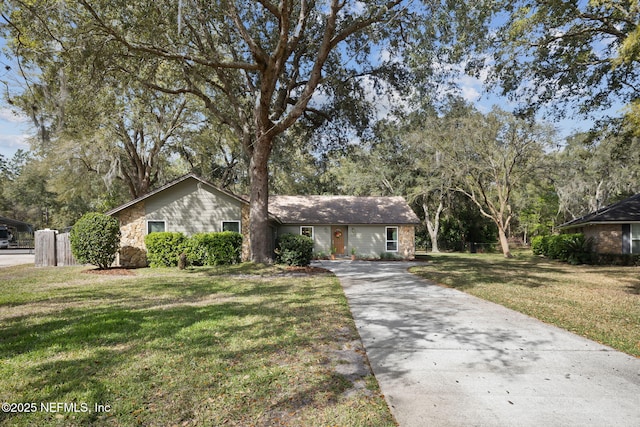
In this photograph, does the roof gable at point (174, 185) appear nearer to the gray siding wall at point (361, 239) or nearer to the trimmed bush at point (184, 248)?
the trimmed bush at point (184, 248)

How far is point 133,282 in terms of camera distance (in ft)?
33.9

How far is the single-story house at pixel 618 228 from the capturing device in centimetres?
1772

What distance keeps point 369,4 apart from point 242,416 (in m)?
12.2

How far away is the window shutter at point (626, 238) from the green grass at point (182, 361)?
739 inches

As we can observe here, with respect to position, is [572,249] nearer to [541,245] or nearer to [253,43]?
[541,245]

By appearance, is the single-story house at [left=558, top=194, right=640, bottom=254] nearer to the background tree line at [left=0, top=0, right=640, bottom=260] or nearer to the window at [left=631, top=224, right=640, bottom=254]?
the window at [left=631, top=224, right=640, bottom=254]

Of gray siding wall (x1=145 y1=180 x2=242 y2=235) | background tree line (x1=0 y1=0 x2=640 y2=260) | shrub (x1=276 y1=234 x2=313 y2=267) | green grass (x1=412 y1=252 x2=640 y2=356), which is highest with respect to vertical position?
background tree line (x1=0 y1=0 x2=640 y2=260)

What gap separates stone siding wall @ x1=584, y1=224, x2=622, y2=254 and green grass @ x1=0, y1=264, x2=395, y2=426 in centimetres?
1858

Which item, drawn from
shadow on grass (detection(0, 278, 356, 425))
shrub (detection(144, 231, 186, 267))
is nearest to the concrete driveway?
→ shadow on grass (detection(0, 278, 356, 425))

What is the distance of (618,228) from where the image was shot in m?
18.1

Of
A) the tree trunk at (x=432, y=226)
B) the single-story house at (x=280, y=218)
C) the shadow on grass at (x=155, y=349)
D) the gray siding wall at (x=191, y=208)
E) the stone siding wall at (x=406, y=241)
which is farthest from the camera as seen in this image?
the tree trunk at (x=432, y=226)

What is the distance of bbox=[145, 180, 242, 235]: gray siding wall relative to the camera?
15883 mm

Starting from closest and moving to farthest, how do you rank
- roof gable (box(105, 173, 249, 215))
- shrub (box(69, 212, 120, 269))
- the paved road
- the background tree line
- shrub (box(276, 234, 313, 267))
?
the background tree line → shrub (box(69, 212, 120, 269)) → shrub (box(276, 234, 313, 267)) → roof gable (box(105, 173, 249, 215)) → the paved road

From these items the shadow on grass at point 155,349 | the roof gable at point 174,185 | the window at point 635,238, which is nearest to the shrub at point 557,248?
the window at point 635,238
